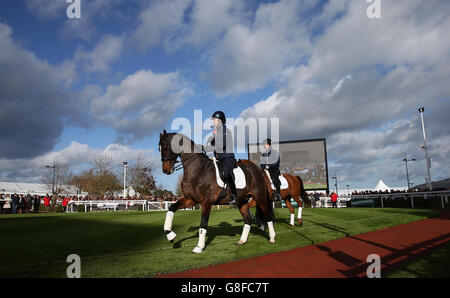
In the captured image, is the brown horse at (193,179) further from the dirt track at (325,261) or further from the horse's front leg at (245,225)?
the dirt track at (325,261)

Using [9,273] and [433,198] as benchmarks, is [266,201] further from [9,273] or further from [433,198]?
[433,198]

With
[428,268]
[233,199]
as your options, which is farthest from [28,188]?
[428,268]

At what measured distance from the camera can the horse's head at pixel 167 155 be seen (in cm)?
713

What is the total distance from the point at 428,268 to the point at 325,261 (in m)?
1.76

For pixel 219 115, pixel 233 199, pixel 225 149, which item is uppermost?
pixel 219 115

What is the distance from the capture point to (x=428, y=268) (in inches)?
198

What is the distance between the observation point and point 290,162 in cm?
3600

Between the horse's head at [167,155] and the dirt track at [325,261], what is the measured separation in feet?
8.99

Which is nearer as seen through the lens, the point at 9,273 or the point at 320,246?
the point at 9,273

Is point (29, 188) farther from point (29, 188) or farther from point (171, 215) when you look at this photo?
point (171, 215)

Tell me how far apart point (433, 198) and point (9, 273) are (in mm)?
33301

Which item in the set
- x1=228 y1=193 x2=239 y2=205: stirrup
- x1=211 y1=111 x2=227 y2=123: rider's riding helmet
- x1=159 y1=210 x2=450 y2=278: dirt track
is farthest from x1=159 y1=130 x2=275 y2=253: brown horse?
x1=159 y1=210 x2=450 y2=278: dirt track

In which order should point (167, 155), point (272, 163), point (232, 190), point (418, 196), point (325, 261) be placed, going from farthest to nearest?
point (418, 196)
point (272, 163)
point (232, 190)
point (167, 155)
point (325, 261)
